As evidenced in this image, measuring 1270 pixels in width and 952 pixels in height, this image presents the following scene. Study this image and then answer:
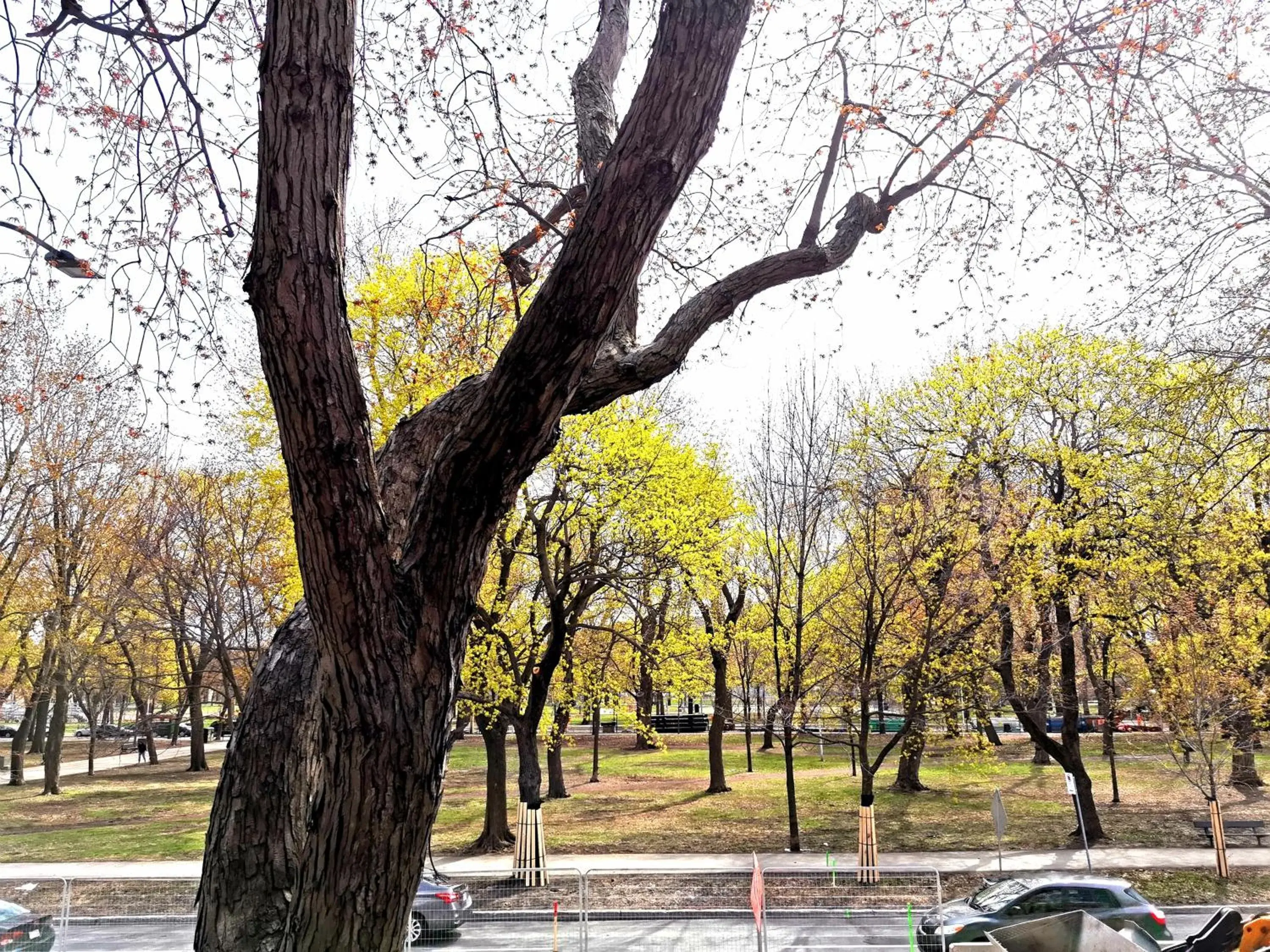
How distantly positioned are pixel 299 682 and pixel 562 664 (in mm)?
17754

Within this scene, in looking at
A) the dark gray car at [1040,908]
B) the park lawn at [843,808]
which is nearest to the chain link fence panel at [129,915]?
the park lawn at [843,808]

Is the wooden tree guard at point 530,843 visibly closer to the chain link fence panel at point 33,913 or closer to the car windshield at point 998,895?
the chain link fence panel at point 33,913

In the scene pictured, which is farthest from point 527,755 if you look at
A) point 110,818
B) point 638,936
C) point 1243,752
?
point 1243,752

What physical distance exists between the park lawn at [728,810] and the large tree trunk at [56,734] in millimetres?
607

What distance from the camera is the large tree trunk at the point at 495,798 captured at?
61.8 ft

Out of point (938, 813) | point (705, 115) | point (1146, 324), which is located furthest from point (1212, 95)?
point (938, 813)

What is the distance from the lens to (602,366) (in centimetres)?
374

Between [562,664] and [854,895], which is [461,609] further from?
[562,664]

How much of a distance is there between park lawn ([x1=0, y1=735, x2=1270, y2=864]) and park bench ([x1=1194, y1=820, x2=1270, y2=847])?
1.03ft

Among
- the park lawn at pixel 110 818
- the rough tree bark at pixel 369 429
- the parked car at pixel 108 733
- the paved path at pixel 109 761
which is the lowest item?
the paved path at pixel 109 761

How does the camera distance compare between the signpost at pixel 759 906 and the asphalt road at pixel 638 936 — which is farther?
the asphalt road at pixel 638 936

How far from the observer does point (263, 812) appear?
349 centimetres

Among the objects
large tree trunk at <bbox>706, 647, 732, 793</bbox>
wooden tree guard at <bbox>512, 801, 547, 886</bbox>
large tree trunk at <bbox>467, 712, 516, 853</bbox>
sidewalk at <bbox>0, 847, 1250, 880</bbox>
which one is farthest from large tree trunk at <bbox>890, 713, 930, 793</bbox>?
wooden tree guard at <bbox>512, 801, 547, 886</bbox>

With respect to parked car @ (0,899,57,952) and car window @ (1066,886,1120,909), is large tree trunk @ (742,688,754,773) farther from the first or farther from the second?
parked car @ (0,899,57,952)
